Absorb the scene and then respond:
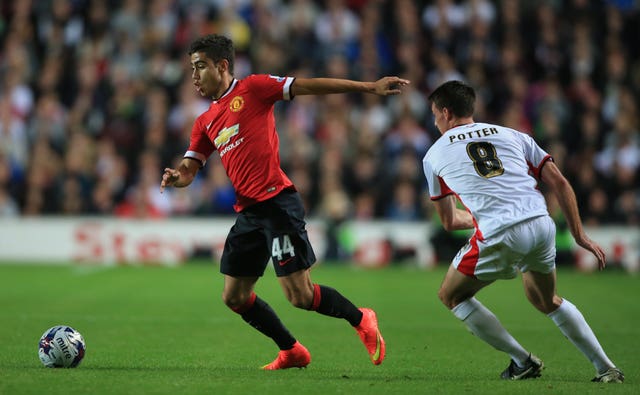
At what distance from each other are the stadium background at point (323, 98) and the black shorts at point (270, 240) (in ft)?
36.5

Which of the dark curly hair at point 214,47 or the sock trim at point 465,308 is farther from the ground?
the dark curly hair at point 214,47

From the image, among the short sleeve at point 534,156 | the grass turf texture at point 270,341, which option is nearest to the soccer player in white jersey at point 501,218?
the short sleeve at point 534,156

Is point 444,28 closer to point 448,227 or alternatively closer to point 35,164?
point 35,164

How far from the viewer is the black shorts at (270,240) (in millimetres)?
7117

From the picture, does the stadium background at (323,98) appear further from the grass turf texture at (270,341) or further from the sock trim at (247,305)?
the sock trim at (247,305)

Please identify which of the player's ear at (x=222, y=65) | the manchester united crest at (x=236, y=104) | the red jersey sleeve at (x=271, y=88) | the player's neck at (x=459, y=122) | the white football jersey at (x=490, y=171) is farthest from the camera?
the player's ear at (x=222, y=65)

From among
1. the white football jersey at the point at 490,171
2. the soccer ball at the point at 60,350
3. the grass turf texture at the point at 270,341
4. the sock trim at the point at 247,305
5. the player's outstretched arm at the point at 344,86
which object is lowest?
the grass turf texture at the point at 270,341

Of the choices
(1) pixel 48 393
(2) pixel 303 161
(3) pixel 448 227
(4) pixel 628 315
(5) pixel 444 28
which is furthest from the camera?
(5) pixel 444 28

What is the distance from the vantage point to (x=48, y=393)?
19.7ft

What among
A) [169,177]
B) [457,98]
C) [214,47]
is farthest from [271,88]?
[457,98]

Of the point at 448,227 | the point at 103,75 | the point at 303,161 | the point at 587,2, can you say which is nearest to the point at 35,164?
the point at 103,75

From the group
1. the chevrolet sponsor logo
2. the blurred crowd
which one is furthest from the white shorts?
the blurred crowd

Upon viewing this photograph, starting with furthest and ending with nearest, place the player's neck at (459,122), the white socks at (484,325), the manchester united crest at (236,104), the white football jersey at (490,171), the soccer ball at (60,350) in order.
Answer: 1. the manchester united crest at (236,104)
2. the soccer ball at (60,350)
3. the player's neck at (459,122)
4. the white socks at (484,325)
5. the white football jersey at (490,171)

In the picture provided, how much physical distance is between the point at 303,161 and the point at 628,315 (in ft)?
29.3
